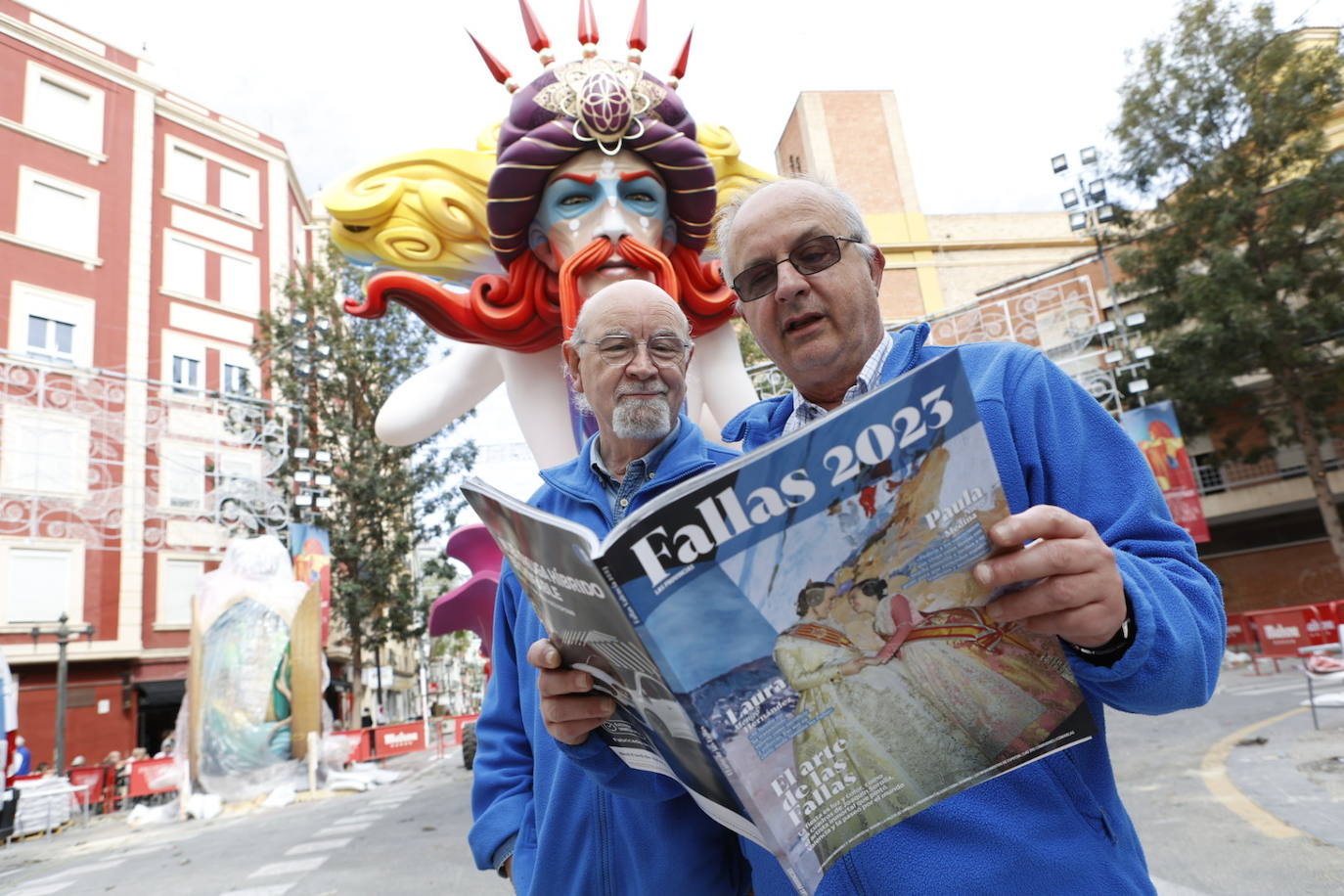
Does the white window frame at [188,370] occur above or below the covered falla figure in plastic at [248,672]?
above

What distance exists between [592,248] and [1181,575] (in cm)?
286

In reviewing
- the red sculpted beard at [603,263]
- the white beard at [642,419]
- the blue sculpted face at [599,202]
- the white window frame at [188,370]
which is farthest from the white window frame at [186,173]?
the white beard at [642,419]

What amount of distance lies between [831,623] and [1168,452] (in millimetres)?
15985

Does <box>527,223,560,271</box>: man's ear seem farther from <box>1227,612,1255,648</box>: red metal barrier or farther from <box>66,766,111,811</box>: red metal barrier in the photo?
<box>1227,612,1255,648</box>: red metal barrier

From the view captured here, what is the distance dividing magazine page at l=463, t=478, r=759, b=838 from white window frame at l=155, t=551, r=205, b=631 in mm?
20846

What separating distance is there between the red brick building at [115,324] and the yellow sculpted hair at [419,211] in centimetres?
Result: 1185

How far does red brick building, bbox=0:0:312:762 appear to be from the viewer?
17.2 m

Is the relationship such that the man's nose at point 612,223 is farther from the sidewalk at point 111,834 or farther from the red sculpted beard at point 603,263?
the sidewalk at point 111,834

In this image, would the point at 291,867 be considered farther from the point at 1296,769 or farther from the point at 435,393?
the point at 1296,769

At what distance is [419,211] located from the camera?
410 centimetres

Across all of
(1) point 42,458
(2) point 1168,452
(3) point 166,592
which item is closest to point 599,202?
(2) point 1168,452

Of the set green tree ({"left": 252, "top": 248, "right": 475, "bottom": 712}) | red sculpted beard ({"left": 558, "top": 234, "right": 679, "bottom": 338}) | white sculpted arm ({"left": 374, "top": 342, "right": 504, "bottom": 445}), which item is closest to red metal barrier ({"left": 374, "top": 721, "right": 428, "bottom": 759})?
green tree ({"left": 252, "top": 248, "right": 475, "bottom": 712})

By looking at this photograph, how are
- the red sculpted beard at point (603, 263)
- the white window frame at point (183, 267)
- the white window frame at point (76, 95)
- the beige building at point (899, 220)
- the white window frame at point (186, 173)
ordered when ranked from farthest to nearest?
the beige building at point (899, 220)
the white window frame at point (186, 173)
the white window frame at point (183, 267)
the white window frame at point (76, 95)
the red sculpted beard at point (603, 263)

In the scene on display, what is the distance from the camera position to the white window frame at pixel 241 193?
74.5ft
